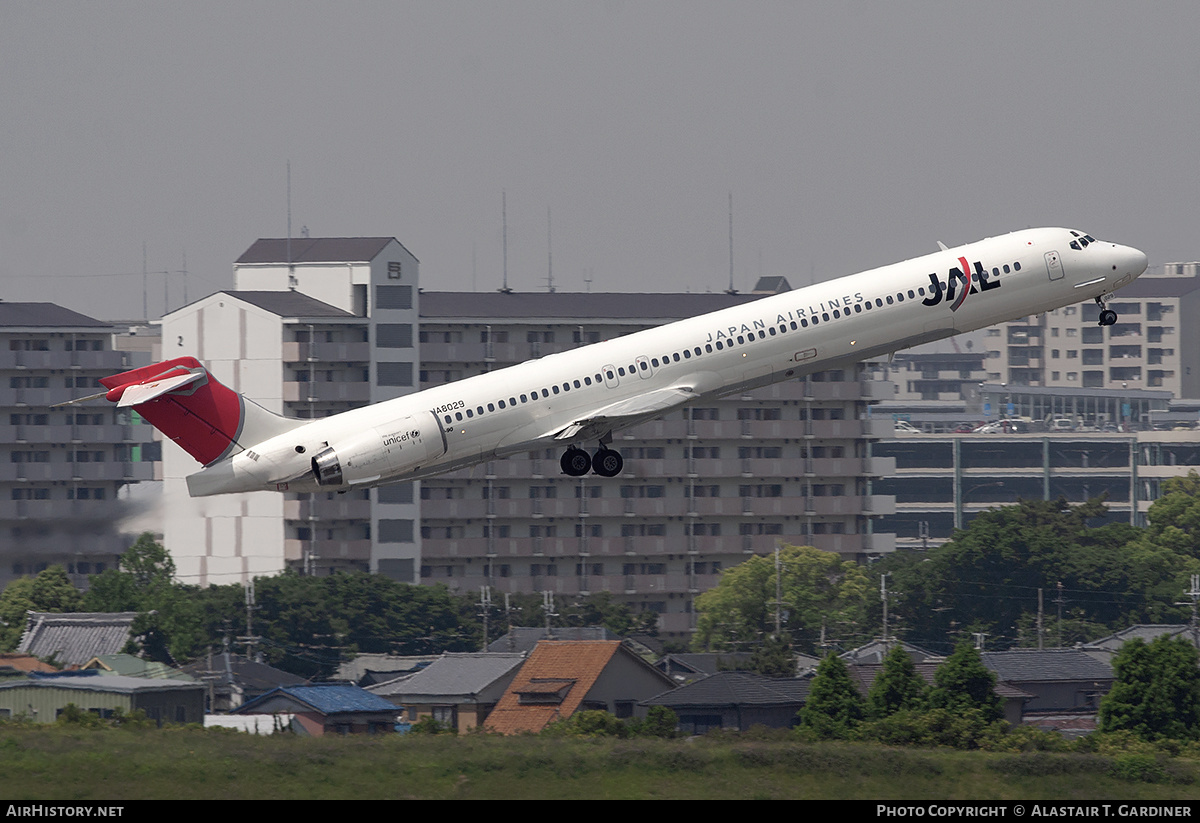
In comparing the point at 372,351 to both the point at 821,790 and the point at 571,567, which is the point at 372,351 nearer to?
the point at 571,567

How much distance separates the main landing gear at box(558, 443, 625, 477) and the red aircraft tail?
10.6 metres

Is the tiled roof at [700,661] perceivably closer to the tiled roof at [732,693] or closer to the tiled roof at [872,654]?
the tiled roof at [872,654]

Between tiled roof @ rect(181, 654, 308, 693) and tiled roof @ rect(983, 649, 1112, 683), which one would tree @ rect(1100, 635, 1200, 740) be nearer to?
tiled roof @ rect(983, 649, 1112, 683)

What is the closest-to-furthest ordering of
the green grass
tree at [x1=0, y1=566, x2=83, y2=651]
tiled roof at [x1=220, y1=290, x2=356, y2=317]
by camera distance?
the green grass
tree at [x1=0, y1=566, x2=83, y2=651]
tiled roof at [x1=220, y1=290, x2=356, y2=317]

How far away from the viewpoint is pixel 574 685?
104938mm

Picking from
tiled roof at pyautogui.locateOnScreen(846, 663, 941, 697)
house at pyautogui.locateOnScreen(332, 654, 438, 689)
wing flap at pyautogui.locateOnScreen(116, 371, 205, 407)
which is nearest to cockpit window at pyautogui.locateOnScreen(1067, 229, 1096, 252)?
wing flap at pyautogui.locateOnScreen(116, 371, 205, 407)

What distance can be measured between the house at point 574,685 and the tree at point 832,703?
60.5ft

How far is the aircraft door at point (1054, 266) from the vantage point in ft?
219

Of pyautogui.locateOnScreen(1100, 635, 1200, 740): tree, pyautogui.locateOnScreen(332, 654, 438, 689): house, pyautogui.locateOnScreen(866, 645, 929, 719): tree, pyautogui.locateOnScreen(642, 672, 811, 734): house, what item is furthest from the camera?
pyautogui.locateOnScreen(332, 654, 438, 689): house

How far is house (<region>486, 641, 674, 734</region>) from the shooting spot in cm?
10419

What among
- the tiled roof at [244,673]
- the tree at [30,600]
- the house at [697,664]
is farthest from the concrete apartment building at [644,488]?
the tree at [30,600]

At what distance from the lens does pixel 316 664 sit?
137875 mm

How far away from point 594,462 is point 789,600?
9179 cm

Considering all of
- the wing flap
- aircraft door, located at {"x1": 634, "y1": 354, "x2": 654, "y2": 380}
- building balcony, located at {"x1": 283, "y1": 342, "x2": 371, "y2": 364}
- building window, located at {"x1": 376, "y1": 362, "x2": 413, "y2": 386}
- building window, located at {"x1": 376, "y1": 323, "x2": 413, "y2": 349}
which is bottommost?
the wing flap
